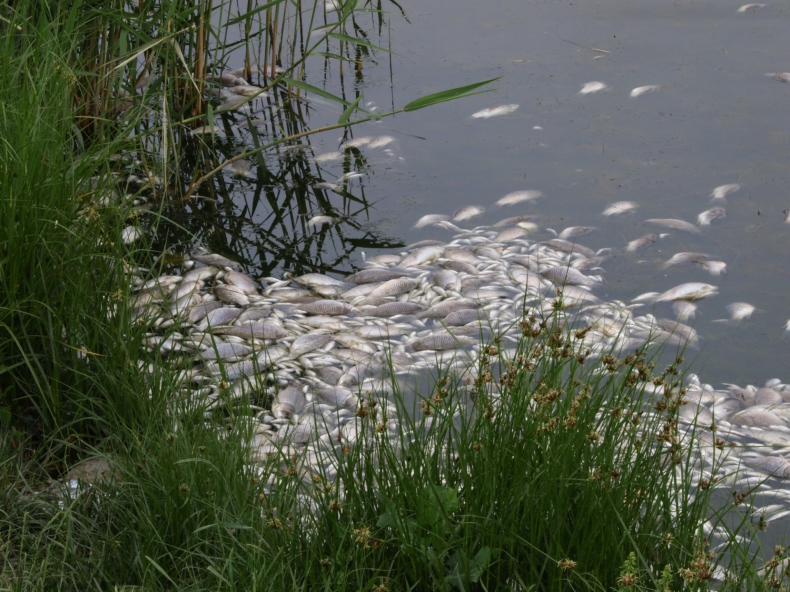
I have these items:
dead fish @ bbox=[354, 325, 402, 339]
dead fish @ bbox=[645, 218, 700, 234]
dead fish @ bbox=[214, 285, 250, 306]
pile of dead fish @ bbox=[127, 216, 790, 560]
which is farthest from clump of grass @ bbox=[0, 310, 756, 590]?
dead fish @ bbox=[645, 218, 700, 234]

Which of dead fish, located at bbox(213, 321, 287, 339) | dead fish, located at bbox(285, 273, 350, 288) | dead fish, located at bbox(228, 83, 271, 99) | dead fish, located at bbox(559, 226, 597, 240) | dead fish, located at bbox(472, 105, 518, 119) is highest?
dead fish, located at bbox(228, 83, 271, 99)

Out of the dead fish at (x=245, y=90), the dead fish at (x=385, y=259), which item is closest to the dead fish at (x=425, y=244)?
the dead fish at (x=385, y=259)

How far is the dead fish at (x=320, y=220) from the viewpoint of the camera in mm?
4621

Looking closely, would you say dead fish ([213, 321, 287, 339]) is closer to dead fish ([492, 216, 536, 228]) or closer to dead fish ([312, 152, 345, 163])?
dead fish ([492, 216, 536, 228])

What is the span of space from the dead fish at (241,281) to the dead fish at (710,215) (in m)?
2.35

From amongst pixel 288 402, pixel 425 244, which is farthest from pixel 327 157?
pixel 288 402

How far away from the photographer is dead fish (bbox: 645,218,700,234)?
4391 mm

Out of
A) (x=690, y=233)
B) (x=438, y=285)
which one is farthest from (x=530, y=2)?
(x=438, y=285)

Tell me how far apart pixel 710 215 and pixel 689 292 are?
0.81 m

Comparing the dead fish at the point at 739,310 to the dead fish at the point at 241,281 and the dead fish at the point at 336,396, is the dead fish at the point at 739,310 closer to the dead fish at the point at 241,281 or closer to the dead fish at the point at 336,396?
the dead fish at the point at 336,396

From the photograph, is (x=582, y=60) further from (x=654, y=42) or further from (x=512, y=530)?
(x=512, y=530)

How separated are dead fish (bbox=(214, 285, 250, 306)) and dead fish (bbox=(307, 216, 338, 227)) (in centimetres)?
85

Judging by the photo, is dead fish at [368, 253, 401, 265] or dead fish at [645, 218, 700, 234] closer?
dead fish at [368, 253, 401, 265]

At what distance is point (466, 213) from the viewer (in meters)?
4.57
